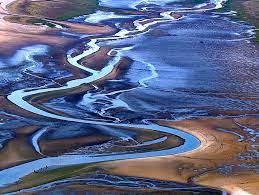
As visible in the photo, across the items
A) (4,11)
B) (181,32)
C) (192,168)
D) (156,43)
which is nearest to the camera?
(192,168)

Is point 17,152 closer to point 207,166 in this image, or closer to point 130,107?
point 207,166

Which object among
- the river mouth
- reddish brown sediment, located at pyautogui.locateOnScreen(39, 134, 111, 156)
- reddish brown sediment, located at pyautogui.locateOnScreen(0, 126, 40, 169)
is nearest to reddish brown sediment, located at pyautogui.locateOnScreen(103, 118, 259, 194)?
the river mouth

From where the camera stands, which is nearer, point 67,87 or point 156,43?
point 67,87

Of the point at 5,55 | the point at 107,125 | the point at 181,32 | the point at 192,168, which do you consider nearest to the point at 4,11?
the point at 181,32

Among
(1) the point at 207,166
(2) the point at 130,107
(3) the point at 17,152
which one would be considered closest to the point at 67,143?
(3) the point at 17,152

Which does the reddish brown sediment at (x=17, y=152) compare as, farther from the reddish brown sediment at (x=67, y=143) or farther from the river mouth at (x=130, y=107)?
the reddish brown sediment at (x=67, y=143)

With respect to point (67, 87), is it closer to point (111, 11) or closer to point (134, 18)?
point (134, 18)

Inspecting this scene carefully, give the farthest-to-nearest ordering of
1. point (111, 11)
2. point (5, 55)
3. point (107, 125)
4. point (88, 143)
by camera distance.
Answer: point (111, 11)
point (5, 55)
point (107, 125)
point (88, 143)

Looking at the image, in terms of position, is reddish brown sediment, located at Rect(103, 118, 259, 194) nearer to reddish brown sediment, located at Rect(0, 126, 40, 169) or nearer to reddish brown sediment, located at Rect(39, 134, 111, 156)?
reddish brown sediment, located at Rect(39, 134, 111, 156)
